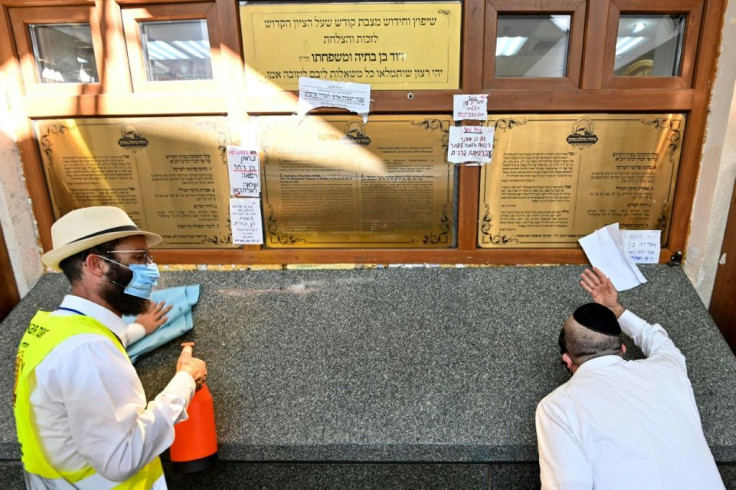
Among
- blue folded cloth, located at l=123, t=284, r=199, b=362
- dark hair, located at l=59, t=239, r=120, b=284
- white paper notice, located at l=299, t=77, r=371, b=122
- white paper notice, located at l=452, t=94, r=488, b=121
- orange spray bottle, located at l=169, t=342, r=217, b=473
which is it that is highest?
white paper notice, located at l=299, t=77, r=371, b=122

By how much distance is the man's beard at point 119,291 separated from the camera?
1475 mm

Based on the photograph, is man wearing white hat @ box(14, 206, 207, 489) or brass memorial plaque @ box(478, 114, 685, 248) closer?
man wearing white hat @ box(14, 206, 207, 489)

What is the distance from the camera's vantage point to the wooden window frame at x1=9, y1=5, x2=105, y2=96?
2062 mm

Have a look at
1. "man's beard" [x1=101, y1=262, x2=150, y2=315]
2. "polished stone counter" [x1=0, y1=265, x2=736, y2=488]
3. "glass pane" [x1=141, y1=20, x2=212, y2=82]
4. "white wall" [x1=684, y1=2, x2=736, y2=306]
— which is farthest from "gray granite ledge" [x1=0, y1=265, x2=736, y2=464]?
"glass pane" [x1=141, y1=20, x2=212, y2=82]

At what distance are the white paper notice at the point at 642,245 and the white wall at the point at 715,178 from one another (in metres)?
0.15

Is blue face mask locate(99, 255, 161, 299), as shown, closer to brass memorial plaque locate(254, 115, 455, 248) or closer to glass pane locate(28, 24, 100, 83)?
brass memorial plaque locate(254, 115, 455, 248)

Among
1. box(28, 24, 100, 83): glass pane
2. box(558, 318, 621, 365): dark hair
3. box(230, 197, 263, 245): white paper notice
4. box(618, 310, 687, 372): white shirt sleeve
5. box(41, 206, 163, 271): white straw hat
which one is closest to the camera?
box(41, 206, 163, 271): white straw hat

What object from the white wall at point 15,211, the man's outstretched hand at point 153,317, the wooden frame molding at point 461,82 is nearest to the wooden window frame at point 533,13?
the wooden frame molding at point 461,82

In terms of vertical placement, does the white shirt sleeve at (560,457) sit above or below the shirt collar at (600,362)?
below

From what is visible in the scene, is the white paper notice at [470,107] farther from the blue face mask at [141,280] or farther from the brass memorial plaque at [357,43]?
the blue face mask at [141,280]

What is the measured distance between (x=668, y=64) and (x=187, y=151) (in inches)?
89.2

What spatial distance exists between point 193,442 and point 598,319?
1436 millimetres

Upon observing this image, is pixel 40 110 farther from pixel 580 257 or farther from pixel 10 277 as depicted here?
pixel 580 257

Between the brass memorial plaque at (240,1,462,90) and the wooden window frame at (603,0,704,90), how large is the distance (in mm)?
657
